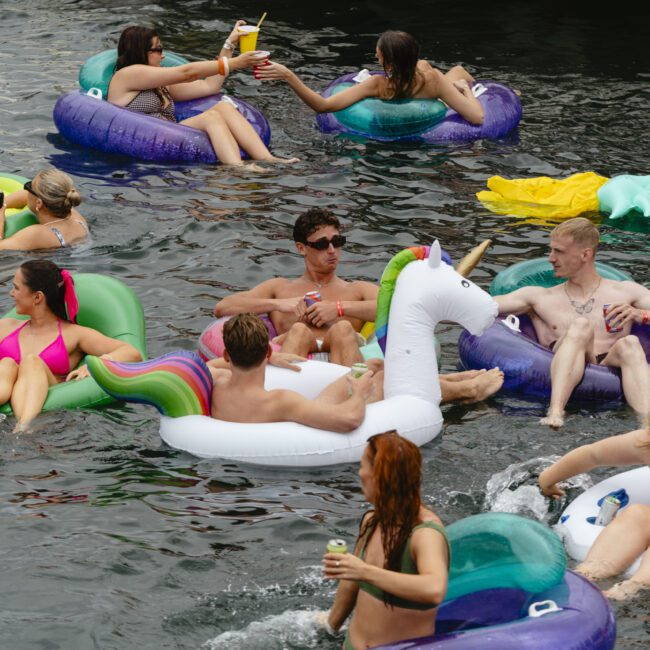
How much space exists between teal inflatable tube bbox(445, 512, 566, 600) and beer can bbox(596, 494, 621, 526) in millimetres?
894

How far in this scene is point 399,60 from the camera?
11977 millimetres

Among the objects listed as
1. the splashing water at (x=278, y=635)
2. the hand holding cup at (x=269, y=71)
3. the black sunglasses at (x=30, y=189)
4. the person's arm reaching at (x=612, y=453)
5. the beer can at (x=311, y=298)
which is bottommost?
the splashing water at (x=278, y=635)

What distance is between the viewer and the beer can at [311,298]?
7938mm

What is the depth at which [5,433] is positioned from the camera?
23.6ft

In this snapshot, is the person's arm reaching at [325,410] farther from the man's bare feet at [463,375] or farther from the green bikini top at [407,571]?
the green bikini top at [407,571]

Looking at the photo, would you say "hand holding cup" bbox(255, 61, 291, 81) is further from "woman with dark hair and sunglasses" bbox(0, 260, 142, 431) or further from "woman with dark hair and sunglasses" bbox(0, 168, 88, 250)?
"woman with dark hair and sunglasses" bbox(0, 260, 142, 431)

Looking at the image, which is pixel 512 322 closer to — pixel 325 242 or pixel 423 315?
pixel 423 315

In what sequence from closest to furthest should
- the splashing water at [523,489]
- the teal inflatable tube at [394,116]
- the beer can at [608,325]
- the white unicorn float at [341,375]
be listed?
the splashing water at [523,489], the white unicorn float at [341,375], the beer can at [608,325], the teal inflatable tube at [394,116]

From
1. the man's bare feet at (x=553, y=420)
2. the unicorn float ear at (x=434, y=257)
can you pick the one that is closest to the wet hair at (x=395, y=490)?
the unicorn float ear at (x=434, y=257)

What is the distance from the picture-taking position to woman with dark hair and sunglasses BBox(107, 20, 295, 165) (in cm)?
1177

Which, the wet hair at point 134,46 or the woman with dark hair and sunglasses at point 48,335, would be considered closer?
the woman with dark hair and sunglasses at point 48,335

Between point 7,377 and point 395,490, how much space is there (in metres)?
3.60

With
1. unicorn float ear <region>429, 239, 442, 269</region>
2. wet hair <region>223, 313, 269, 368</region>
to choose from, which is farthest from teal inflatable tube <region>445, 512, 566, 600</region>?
unicorn float ear <region>429, 239, 442, 269</region>

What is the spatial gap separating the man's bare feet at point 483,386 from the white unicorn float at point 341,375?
1.49 feet
